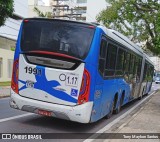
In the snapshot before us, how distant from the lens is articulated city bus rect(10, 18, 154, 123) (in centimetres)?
975

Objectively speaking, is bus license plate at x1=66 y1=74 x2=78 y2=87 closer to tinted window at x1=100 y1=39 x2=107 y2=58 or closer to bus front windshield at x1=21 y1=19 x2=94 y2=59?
bus front windshield at x1=21 y1=19 x2=94 y2=59

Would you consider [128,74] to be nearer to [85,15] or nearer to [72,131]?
[72,131]

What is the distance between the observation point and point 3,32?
40.1 m

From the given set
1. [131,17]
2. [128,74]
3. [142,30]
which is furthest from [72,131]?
[142,30]

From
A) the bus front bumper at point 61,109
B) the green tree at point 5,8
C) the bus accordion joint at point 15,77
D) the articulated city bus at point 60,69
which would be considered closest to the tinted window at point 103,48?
the articulated city bus at point 60,69

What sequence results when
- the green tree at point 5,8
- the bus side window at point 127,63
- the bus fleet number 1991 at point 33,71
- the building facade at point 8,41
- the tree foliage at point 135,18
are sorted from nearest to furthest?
the bus fleet number 1991 at point 33,71 → the bus side window at point 127,63 → the green tree at point 5,8 → the tree foliage at point 135,18 → the building facade at point 8,41

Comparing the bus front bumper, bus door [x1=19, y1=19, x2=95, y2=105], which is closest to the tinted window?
bus door [x1=19, y1=19, x2=95, y2=105]

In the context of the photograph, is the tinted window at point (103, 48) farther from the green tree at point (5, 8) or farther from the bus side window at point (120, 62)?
the green tree at point (5, 8)

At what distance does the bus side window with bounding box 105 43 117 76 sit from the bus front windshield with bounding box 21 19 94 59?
1.32 m

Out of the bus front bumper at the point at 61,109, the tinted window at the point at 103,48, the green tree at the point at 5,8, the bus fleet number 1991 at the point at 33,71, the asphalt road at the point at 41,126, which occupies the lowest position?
the asphalt road at the point at 41,126

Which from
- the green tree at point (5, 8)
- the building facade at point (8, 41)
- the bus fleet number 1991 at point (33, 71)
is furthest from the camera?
the building facade at point (8, 41)

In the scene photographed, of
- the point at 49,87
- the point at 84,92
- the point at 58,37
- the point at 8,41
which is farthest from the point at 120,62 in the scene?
the point at 8,41

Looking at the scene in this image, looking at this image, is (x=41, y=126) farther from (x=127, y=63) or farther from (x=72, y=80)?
(x=127, y=63)

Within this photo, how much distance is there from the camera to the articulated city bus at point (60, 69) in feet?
32.0
